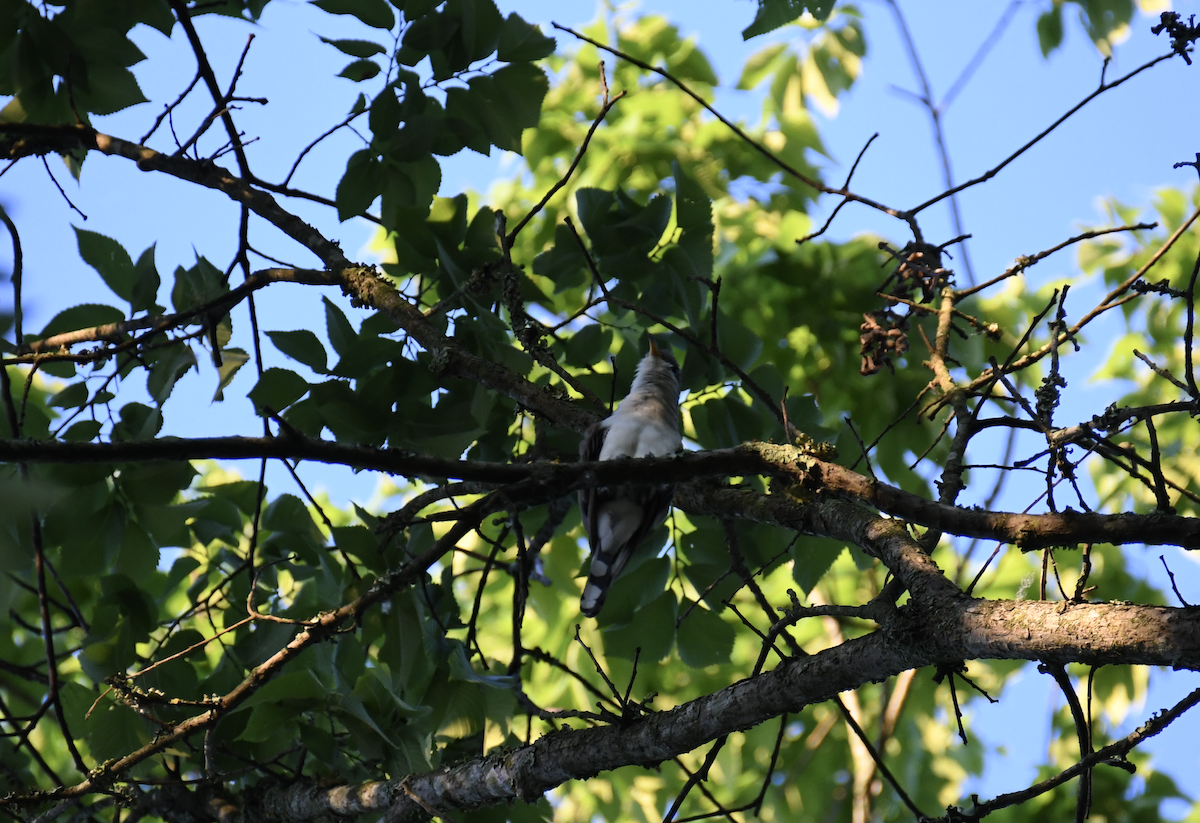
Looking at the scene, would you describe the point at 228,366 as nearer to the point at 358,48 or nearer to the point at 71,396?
the point at 71,396

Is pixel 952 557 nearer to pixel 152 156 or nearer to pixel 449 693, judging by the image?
pixel 449 693

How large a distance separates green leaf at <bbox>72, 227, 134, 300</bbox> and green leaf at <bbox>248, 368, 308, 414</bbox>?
0.75 m

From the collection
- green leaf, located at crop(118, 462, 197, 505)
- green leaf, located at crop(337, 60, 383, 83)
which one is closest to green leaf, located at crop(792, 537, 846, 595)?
green leaf, located at crop(118, 462, 197, 505)

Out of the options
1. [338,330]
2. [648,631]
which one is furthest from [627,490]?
[338,330]

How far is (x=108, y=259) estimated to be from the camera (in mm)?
2945

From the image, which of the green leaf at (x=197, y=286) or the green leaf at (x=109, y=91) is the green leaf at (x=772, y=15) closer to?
the green leaf at (x=197, y=286)

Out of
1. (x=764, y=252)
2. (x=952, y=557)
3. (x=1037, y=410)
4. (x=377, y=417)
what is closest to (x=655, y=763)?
(x=1037, y=410)

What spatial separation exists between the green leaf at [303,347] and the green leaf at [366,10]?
107cm

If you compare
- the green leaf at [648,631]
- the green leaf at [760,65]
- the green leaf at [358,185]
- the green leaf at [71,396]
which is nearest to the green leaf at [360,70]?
the green leaf at [358,185]

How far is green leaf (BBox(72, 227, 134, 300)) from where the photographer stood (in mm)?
2920

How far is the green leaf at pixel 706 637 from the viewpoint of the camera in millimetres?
3051

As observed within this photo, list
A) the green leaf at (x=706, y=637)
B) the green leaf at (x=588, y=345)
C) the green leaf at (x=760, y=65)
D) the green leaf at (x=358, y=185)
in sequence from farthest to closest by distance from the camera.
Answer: the green leaf at (x=760, y=65)
the green leaf at (x=588, y=345)
the green leaf at (x=358, y=185)
the green leaf at (x=706, y=637)

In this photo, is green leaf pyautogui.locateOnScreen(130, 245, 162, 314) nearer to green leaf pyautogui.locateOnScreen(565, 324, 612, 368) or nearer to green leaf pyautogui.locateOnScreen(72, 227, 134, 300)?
green leaf pyautogui.locateOnScreen(72, 227, 134, 300)

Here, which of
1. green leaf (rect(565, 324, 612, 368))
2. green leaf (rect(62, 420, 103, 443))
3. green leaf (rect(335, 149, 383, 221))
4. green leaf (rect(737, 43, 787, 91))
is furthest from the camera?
green leaf (rect(737, 43, 787, 91))
